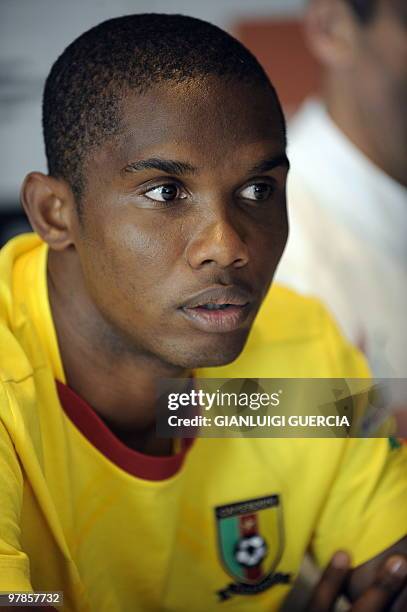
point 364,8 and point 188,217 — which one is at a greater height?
point 364,8

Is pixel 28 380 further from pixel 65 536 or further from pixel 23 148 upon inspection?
pixel 23 148

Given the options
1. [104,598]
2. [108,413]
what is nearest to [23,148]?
[108,413]

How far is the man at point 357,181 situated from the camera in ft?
5.35

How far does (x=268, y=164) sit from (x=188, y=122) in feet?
0.33

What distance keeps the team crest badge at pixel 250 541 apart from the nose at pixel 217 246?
0.35 m

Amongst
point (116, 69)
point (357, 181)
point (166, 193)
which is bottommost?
point (166, 193)

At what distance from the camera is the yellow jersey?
2.99ft

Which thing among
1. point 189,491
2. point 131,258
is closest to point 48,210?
point 131,258

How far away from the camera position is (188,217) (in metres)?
0.90

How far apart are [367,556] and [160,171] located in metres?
0.55

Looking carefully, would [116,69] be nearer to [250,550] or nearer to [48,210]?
[48,210]

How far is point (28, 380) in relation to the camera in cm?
88

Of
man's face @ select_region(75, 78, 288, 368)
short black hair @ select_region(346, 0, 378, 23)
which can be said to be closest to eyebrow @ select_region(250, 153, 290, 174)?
man's face @ select_region(75, 78, 288, 368)

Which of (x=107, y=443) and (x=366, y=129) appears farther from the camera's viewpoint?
(x=366, y=129)
